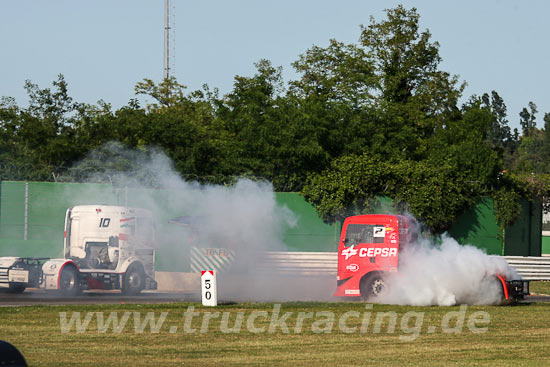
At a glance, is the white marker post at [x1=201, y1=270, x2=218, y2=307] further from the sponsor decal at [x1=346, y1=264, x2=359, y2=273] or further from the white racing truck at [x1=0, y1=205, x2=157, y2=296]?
the white racing truck at [x1=0, y1=205, x2=157, y2=296]

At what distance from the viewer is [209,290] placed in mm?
20766

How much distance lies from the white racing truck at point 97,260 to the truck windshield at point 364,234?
6429 mm

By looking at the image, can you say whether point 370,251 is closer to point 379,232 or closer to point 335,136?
point 379,232

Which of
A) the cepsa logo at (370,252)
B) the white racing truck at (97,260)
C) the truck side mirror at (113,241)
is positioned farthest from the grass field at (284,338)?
the truck side mirror at (113,241)

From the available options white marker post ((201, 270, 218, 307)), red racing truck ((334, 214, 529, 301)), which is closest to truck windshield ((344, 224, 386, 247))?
red racing truck ((334, 214, 529, 301))

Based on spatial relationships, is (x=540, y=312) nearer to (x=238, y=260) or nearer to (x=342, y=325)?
(x=342, y=325)

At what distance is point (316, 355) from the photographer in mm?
13156

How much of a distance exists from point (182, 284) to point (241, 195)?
→ 16.1 ft

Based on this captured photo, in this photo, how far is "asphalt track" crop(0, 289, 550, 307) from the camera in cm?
2169

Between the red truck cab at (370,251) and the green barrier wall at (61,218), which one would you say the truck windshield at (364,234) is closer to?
the red truck cab at (370,251)

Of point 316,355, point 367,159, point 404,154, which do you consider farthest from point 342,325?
point 404,154

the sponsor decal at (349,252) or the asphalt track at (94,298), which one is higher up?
the sponsor decal at (349,252)

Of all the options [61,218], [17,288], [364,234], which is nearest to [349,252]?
[364,234]

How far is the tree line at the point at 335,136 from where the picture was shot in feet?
115
